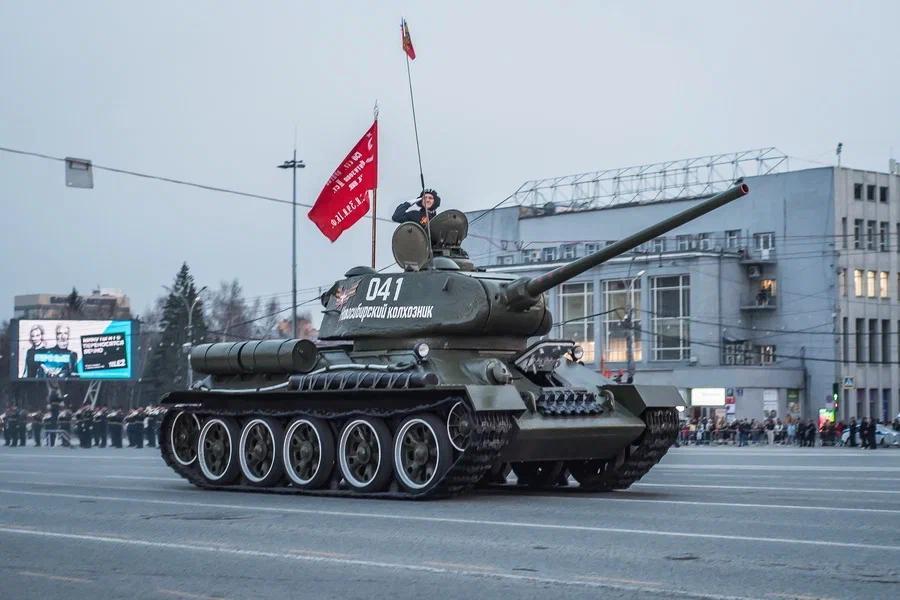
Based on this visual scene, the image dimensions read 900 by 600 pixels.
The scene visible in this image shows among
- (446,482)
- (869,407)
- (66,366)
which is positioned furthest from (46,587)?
(869,407)

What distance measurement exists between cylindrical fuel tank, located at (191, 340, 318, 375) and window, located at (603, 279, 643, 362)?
55590 mm

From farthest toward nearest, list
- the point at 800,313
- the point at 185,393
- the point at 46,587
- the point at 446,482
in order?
the point at 800,313
the point at 185,393
the point at 446,482
the point at 46,587

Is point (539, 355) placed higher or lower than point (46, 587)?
higher

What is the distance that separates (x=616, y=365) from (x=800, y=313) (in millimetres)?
10005

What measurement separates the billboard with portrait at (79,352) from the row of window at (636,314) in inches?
909

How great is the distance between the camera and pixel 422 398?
19234 millimetres

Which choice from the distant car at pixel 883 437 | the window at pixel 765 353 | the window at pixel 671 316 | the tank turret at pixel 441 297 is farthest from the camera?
the window at pixel 765 353

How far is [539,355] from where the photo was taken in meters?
20.8

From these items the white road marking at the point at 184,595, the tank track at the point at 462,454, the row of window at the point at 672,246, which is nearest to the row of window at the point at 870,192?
the row of window at the point at 672,246

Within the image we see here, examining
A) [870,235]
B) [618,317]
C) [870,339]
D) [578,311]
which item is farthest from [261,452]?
[870,339]

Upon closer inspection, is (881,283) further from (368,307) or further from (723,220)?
(368,307)

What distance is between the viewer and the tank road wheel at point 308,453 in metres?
20.5

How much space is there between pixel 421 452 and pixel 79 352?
4863cm

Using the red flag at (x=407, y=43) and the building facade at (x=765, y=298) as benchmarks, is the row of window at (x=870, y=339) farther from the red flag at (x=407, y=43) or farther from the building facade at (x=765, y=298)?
the red flag at (x=407, y=43)
